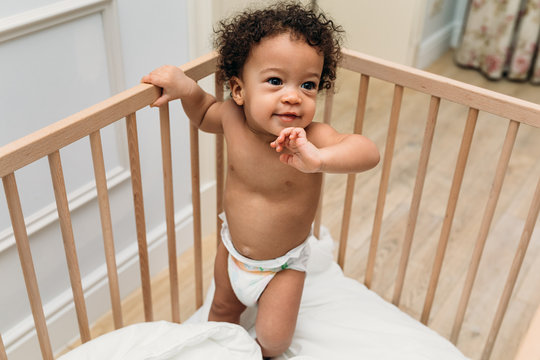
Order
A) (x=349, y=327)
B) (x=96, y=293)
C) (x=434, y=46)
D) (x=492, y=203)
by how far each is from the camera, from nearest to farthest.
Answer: (x=492, y=203) → (x=349, y=327) → (x=96, y=293) → (x=434, y=46)

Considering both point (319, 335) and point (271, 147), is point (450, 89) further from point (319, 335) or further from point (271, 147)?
point (319, 335)

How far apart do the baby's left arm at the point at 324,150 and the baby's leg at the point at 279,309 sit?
10.2 inches

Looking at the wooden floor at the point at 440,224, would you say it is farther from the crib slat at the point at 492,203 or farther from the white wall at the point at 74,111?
the crib slat at the point at 492,203

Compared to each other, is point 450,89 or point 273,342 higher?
point 450,89

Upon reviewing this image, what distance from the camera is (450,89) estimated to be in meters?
1.10

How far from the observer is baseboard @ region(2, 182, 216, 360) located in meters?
1.39

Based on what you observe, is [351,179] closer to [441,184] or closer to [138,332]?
[138,332]

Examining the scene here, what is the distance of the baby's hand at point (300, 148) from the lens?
0.88m

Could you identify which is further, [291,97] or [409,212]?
[409,212]

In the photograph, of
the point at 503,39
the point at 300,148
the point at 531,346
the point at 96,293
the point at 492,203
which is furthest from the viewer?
the point at 503,39

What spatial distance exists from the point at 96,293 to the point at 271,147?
30.1 inches

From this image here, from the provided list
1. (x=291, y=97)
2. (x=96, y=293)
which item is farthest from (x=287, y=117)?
(x=96, y=293)

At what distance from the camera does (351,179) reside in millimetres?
1283

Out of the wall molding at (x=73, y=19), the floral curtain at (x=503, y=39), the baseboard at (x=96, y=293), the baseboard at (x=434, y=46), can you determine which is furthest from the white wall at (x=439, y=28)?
the wall molding at (x=73, y=19)
